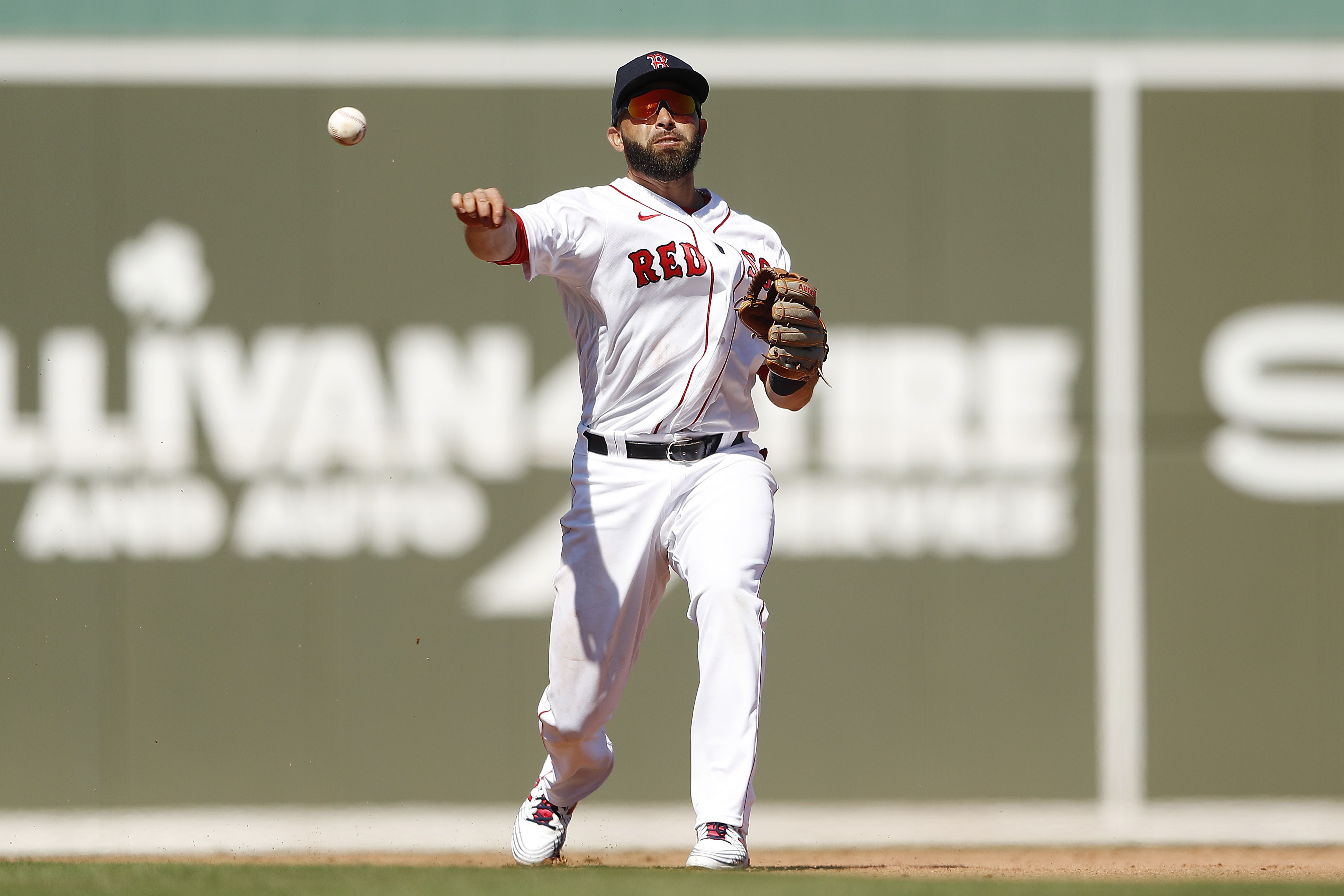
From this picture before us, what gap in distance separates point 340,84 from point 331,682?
2.21m

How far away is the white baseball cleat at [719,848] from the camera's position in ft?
10.2

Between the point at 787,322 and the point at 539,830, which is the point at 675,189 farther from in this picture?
the point at 539,830

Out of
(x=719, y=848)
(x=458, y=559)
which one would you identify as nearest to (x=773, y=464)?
(x=458, y=559)

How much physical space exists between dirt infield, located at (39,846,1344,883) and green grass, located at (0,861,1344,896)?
1310mm

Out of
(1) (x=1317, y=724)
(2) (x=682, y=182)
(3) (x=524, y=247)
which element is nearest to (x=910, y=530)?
(1) (x=1317, y=724)

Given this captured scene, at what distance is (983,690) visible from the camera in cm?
522

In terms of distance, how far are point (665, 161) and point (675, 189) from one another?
8 centimetres

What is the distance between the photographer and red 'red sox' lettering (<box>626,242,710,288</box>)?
139 inches

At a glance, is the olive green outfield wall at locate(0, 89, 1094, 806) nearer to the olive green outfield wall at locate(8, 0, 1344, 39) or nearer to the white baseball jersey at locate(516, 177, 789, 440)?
the olive green outfield wall at locate(8, 0, 1344, 39)

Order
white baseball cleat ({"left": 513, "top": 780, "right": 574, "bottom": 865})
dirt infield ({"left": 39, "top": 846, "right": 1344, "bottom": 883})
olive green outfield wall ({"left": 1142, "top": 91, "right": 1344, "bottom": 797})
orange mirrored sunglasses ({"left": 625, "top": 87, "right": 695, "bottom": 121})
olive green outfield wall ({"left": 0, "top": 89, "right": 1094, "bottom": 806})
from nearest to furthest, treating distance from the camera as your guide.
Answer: orange mirrored sunglasses ({"left": 625, "top": 87, "right": 695, "bottom": 121}) → white baseball cleat ({"left": 513, "top": 780, "right": 574, "bottom": 865}) → dirt infield ({"left": 39, "top": 846, "right": 1344, "bottom": 883}) → olive green outfield wall ({"left": 0, "top": 89, "right": 1094, "bottom": 806}) → olive green outfield wall ({"left": 1142, "top": 91, "right": 1344, "bottom": 797})

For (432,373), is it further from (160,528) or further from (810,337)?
(810,337)

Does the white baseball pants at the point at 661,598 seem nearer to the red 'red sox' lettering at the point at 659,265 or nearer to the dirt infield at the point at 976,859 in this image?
the red 'red sox' lettering at the point at 659,265

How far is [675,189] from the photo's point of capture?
3.69m

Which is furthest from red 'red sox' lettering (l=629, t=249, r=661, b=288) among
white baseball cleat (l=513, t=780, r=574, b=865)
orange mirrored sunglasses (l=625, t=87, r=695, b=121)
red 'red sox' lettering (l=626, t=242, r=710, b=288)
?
white baseball cleat (l=513, t=780, r=574, b=865)
